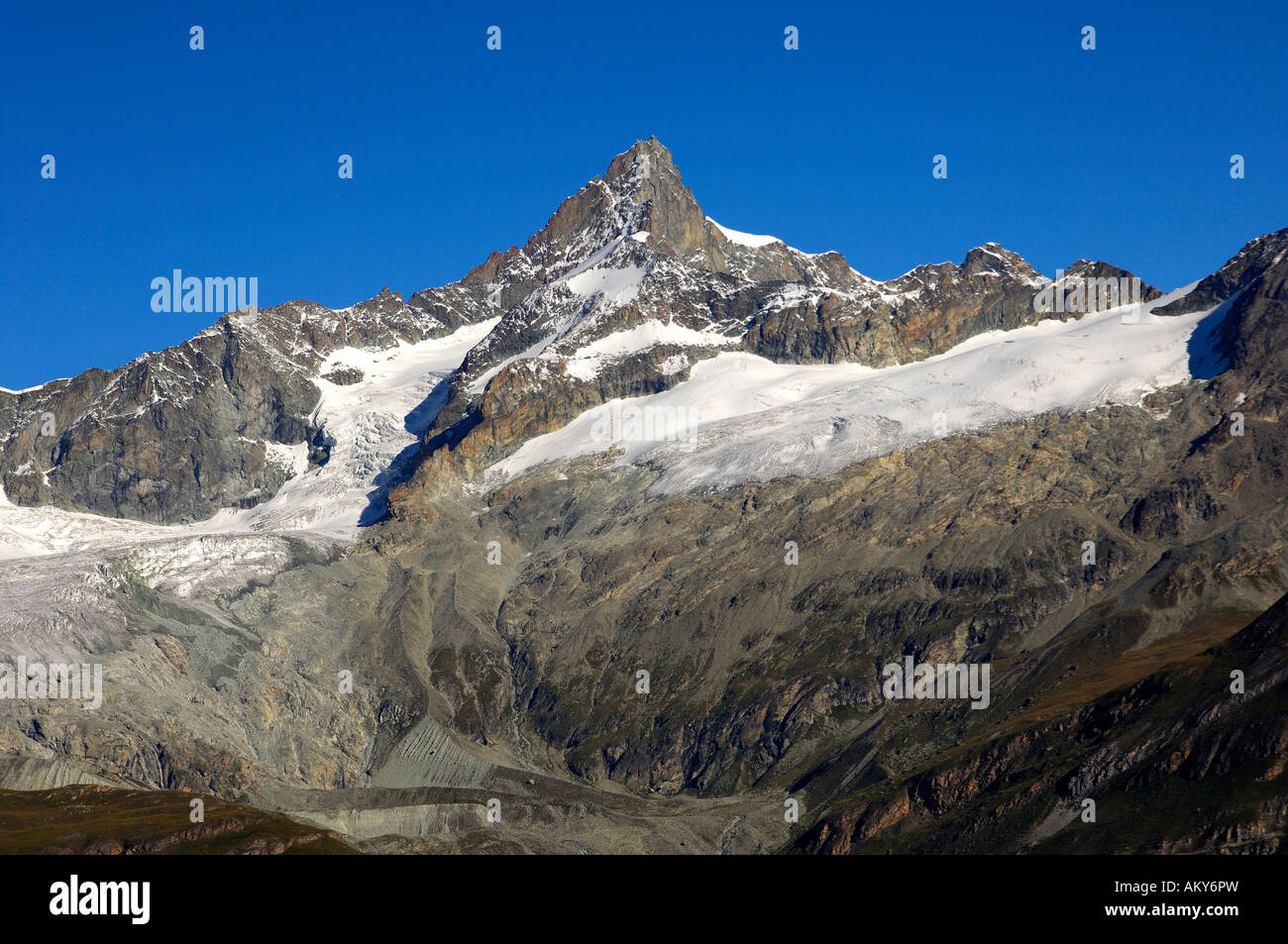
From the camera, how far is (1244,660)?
188 m

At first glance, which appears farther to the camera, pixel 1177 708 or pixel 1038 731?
pixel 1038 731

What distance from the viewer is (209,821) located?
19638 cm
